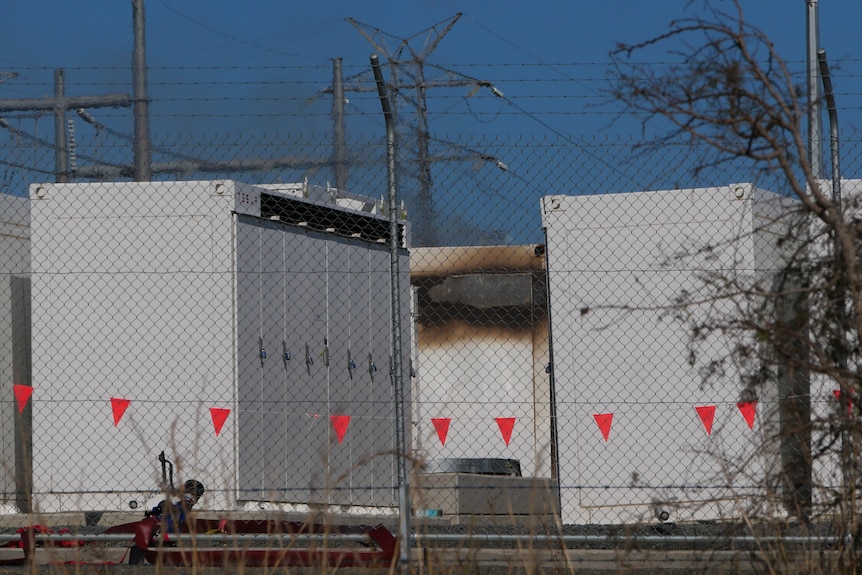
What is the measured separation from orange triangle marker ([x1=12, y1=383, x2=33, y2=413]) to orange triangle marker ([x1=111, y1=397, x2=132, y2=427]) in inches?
28.0

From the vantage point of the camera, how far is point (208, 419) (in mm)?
10891

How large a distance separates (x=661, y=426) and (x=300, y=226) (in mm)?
3766

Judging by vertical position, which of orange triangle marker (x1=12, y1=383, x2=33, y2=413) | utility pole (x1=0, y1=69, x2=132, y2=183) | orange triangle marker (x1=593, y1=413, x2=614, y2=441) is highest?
utility pole (x1=0, y1=69, x2=132, y2=183)

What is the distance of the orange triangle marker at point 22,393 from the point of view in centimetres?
1093

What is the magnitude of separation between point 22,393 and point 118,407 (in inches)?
34.1

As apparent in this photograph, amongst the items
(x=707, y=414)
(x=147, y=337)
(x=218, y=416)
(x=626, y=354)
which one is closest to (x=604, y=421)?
(x=626, y=354)

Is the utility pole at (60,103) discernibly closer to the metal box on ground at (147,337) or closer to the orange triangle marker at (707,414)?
the metal box on ground at (147,337)

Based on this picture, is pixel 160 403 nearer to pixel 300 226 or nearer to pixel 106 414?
pixel 106 414

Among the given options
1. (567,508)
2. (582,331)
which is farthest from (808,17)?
(567,508)

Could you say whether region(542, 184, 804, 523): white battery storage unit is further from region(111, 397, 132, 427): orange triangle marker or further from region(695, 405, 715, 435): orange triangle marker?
region(111, 397, 132, 427): orange triangle marker

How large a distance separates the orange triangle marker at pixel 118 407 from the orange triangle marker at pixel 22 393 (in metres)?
0.71

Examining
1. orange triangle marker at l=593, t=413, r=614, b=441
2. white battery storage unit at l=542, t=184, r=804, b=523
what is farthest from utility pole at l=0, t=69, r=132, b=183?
orange triangle marker at l=593, t=413, r=614, b=441

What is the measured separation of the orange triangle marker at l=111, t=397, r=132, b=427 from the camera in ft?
35.8

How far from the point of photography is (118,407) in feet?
36.1
